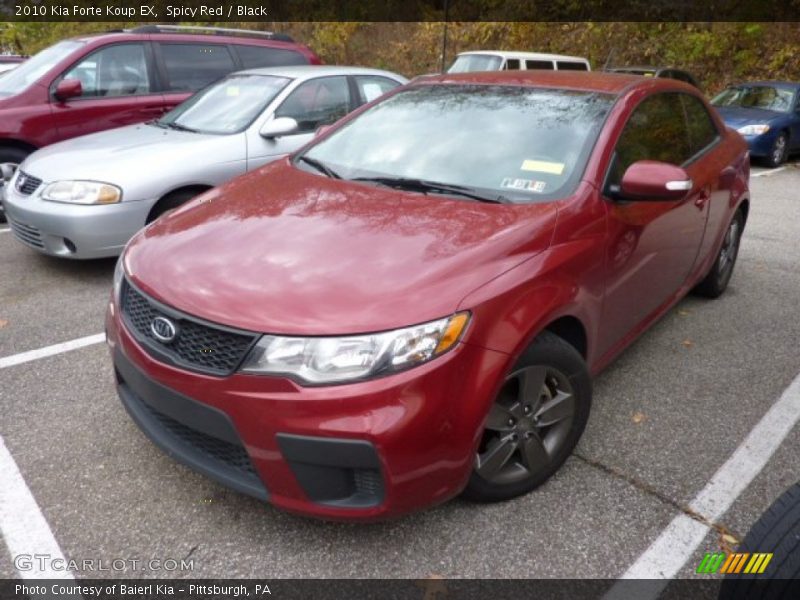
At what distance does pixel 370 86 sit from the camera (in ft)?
20.5

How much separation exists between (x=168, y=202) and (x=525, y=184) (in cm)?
298

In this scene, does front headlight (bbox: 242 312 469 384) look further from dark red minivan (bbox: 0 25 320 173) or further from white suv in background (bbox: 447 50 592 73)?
white suv in background (bbox: 447 50 592 73)

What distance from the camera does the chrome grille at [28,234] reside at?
14.8ft

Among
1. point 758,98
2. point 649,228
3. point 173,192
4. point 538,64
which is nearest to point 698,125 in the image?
point 649,228

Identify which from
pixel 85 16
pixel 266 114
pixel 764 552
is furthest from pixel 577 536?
pixel 85 16

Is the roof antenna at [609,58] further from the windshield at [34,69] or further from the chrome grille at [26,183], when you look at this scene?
the chrome grille at [26,183]

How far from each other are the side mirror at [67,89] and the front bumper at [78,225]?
198 centimetres

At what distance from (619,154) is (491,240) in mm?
986

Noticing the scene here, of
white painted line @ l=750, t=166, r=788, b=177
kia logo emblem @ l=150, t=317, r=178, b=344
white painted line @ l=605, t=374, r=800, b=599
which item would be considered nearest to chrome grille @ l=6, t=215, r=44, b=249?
kia logo emblem @ l=150, t=317, r=178, b=344

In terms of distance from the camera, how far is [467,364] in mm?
2016

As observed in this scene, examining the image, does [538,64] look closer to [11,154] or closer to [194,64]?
[194,64]

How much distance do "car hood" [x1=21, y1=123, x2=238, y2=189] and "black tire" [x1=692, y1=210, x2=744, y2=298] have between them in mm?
3608

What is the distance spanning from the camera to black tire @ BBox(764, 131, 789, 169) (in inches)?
432

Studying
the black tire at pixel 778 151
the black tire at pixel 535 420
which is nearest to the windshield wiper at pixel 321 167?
the black tire at pixel 535 420
